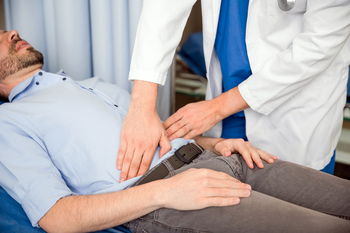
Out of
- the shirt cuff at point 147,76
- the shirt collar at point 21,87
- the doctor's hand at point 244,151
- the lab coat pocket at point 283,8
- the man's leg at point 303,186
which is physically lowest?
the man's leg at point 303,186

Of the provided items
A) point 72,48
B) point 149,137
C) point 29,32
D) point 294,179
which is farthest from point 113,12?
point 294,179

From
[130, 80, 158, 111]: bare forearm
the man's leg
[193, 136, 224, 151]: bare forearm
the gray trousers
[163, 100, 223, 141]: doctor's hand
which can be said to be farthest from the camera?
[193, 136, 224, 151]: bare forearm

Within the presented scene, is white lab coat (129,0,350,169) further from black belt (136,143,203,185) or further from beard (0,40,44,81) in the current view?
beard (0,40,44,81)

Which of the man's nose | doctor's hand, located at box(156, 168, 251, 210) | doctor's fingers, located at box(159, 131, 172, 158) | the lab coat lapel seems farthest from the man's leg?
the man's nose

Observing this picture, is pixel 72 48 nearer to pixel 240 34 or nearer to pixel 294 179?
pixel 240 34

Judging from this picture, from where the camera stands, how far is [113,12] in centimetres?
143

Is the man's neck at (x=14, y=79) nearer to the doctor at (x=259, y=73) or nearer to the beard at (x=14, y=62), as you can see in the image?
the beard at (x=14, y=62)

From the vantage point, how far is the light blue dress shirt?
2.72 ft

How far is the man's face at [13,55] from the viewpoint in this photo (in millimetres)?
1150

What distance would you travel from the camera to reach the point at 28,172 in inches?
33.1

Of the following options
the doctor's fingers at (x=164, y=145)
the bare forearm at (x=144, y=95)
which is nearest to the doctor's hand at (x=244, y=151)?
the doctor's fingers at (x=164, y=145)

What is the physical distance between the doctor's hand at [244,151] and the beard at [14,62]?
0.86 m

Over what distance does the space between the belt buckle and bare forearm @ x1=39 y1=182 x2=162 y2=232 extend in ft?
0.68

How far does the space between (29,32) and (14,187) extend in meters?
0.94
